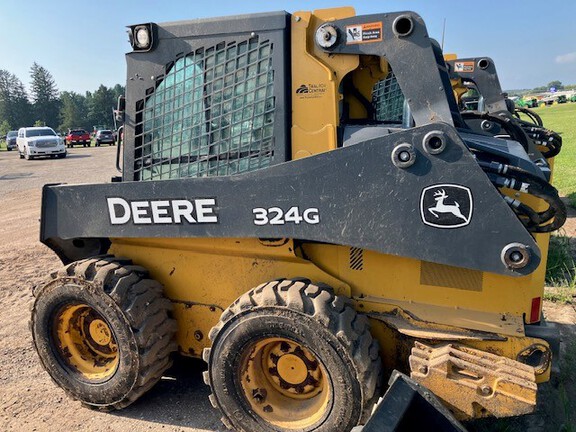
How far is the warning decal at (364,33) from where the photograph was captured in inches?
116

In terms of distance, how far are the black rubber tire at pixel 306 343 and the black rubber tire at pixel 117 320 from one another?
53 cm

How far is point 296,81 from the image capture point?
308 cm

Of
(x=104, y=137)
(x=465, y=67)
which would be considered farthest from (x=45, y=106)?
(x=465, y=67)

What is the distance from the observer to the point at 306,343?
9.71 feet

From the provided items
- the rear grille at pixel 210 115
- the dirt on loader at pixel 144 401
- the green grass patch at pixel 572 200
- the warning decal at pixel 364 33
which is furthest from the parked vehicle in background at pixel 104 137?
the warning decal at pixel 364 33

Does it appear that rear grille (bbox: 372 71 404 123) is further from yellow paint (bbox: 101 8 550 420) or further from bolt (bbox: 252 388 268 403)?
bolt (bbox: 252 388 268 403)

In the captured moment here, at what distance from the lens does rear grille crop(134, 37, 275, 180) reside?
3.18 metres

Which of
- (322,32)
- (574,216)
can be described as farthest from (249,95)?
(574,216)

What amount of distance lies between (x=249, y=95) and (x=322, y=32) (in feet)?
1.90

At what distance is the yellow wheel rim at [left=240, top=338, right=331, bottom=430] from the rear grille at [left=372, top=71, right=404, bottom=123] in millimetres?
2406

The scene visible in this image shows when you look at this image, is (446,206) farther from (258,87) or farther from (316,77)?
(258,87)

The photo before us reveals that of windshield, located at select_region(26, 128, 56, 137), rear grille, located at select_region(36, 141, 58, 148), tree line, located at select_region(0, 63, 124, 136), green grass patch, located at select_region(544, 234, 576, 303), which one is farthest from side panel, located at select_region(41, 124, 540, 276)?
tree line, located at select_region(0, 63, 124, 136)

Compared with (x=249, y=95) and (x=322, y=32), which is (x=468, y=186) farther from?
(x=249, y=95)

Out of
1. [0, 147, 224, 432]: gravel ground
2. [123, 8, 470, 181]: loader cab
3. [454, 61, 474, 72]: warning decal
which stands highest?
[454, 61, 474, 72]: warning decal
